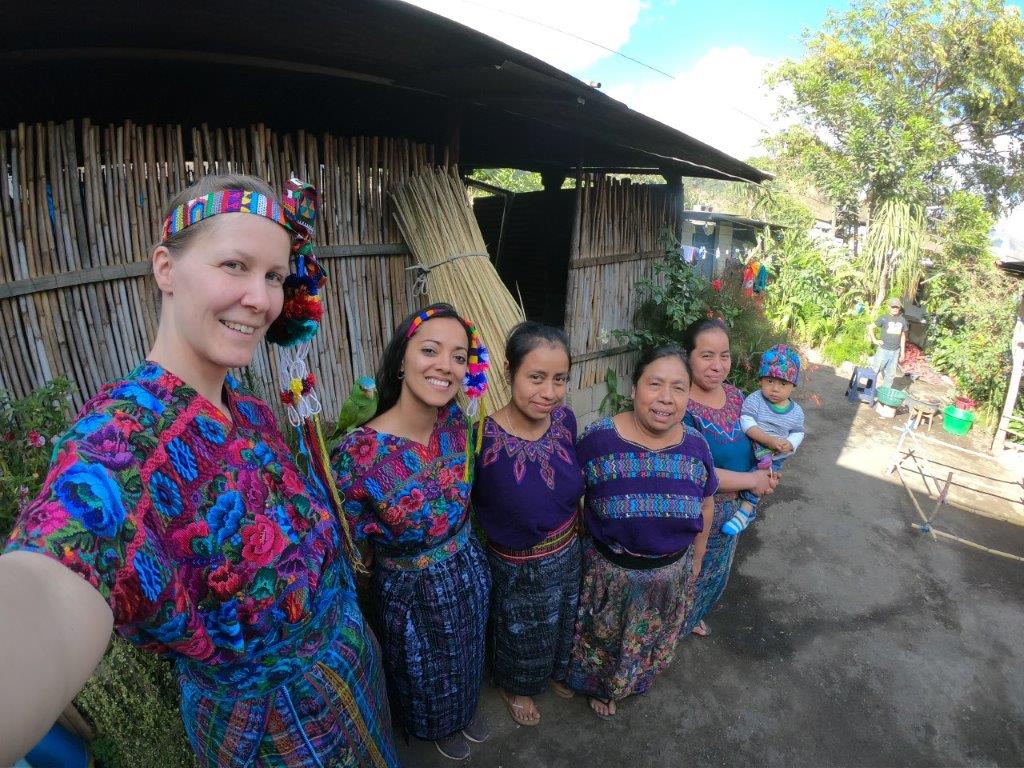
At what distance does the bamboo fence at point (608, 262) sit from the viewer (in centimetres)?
464

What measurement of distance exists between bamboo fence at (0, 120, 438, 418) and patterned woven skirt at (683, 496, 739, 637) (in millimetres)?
2395

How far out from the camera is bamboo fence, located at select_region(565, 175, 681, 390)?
4.64 meters

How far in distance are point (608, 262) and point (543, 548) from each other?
11.0ft

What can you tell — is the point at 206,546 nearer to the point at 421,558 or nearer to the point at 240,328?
the point at 240,328

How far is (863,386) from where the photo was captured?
27.1ft

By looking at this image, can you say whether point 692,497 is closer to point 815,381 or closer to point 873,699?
point 873,699

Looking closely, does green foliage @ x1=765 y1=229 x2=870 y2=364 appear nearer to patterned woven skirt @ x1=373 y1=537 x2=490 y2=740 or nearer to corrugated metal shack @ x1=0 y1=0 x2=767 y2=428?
corrugated metal shack @ x1=0 y1=0 x2=767 y2=428

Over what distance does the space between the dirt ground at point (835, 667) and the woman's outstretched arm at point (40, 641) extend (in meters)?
2.13

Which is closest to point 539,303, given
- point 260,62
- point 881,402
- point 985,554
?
point 260,62

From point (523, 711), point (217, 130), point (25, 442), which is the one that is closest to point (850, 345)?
point (523, 711)

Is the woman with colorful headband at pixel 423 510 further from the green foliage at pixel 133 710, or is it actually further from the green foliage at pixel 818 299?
the green foliage at pixel 818 299

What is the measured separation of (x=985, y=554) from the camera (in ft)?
14.2

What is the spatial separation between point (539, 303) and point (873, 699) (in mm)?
4421

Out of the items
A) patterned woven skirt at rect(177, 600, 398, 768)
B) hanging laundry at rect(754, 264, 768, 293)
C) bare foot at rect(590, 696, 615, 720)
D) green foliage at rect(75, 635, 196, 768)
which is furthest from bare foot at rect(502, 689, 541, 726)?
hanging laundry at rect(754, 264, 768, 293)
